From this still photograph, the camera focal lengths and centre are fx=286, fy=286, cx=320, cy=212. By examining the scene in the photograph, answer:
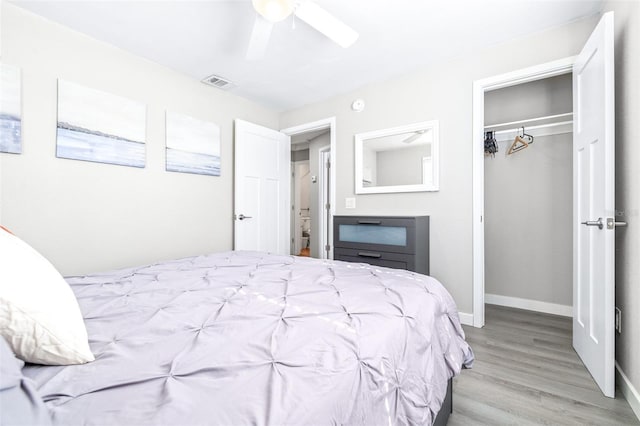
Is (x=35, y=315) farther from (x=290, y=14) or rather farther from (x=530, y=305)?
(x=530, y=305)

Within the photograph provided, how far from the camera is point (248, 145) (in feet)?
11.3

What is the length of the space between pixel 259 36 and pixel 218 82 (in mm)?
1392

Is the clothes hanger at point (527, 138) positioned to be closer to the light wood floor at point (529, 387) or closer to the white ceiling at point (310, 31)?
the white ceiling at point (310, 31)

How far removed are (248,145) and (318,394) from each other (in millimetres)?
3248

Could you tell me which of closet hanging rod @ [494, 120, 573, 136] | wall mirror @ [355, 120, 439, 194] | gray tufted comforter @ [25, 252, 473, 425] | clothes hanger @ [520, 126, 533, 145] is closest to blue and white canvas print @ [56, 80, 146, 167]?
gray tufted comforter @ [25, 252, 473, 425]

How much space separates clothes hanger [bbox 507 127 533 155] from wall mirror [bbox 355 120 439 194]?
985 millimetres

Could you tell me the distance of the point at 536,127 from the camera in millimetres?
2951

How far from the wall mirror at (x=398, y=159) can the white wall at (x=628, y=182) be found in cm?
126

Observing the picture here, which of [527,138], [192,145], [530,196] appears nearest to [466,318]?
[530,196]

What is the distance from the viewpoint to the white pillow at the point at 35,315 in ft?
1.82

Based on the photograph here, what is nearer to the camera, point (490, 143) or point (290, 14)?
point (290, 14)

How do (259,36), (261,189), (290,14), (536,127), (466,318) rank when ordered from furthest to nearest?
(261,189) → (536,127) → (466,318) → (259,36) → (290,14)

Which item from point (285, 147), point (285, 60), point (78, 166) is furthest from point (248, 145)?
point (78, 166)

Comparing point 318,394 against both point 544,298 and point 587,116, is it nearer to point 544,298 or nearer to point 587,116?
point 587,116
